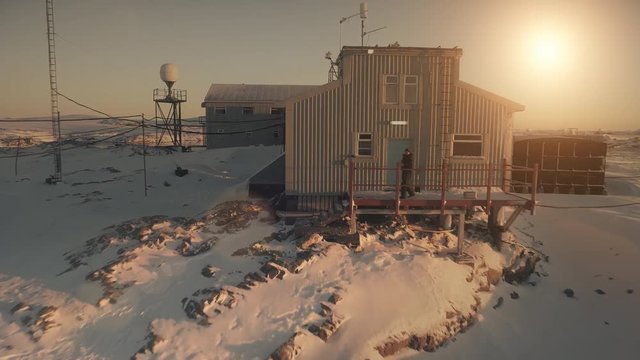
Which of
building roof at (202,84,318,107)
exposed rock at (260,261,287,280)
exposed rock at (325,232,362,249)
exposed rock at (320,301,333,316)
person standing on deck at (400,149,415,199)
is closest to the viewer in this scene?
exposed rock at (320,301,333,316)

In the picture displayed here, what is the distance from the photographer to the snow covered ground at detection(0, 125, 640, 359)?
10.8 metres

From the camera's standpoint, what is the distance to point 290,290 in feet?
40.2

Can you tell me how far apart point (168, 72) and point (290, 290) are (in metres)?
36.4

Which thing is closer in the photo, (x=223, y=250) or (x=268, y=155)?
(x=223, y=250)

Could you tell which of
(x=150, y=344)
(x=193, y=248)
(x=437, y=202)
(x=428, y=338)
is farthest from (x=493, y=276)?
(x=150, y=344)

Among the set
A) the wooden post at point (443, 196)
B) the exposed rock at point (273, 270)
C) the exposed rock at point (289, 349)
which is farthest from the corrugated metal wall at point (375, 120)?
the exposed rock at point (289, 349)

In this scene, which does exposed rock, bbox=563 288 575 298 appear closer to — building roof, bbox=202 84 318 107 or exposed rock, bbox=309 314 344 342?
exposed rock, bbox=309 314 344 342

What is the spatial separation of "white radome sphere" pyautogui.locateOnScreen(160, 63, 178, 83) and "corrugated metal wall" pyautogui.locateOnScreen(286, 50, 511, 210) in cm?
3014

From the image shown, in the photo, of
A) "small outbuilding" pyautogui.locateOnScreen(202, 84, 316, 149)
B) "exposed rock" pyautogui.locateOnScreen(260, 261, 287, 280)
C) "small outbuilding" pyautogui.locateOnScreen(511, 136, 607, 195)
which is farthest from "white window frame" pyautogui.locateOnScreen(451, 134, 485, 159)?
"small outbuilding" pyautogui.locateOnScreen(202, 84, 316, 149)

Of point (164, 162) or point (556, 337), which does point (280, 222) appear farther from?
point (164, 162)

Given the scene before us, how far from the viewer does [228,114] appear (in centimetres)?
4234

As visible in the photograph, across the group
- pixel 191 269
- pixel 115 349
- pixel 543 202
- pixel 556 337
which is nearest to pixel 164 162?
pixel 191 269

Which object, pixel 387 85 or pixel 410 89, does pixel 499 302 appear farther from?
pixel 387 85

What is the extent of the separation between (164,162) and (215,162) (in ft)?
13.2
